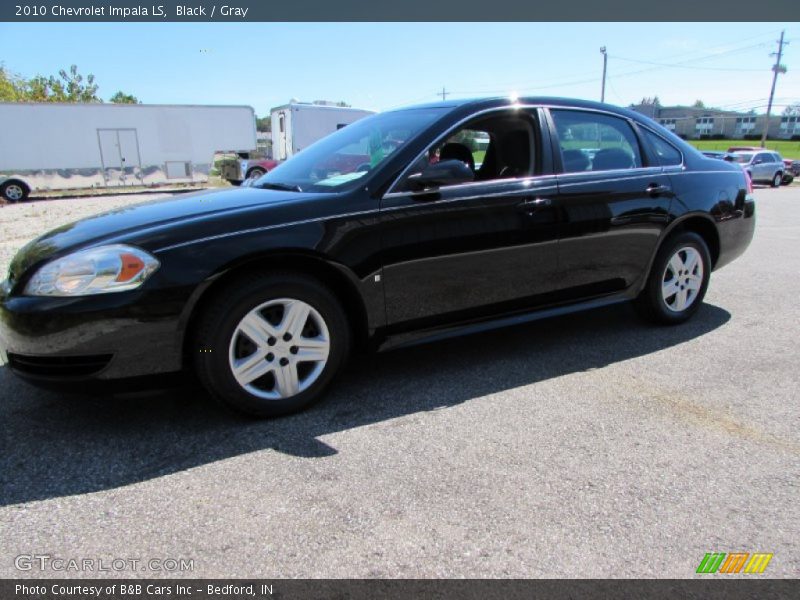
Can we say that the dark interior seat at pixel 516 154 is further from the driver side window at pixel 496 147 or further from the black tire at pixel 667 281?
the black tire at pixel 667 281

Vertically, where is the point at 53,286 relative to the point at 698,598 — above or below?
above

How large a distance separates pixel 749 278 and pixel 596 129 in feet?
10.6

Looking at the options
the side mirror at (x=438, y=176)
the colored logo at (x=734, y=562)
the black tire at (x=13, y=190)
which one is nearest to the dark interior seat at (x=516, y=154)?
the side mirror at (x=438, y=176)

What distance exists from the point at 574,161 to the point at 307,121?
19.2m

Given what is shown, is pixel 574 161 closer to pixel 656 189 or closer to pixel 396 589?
pixel 656 189

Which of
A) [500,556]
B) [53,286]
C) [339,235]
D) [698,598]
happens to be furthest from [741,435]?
[53,286]

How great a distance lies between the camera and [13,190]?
59.4 ft

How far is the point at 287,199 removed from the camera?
2947 millimetres

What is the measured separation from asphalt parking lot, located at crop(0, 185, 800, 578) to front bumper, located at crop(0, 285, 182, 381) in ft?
0.70

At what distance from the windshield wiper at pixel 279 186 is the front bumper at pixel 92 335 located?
106cm

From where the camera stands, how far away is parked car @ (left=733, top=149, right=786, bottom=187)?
24.5 meters

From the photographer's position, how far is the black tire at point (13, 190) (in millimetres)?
17938

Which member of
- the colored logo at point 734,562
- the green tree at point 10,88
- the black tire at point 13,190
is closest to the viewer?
the colored logo at point 734,562

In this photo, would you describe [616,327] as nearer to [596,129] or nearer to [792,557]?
[596,129]
